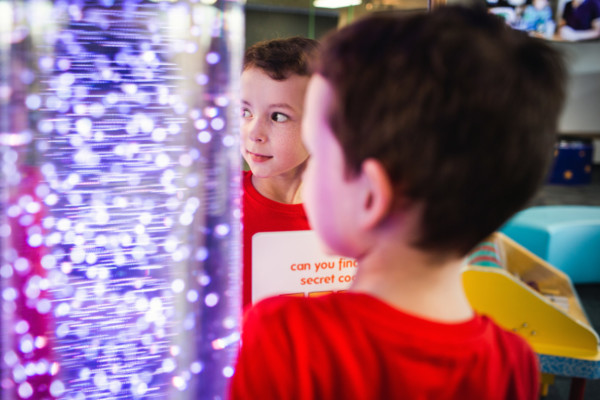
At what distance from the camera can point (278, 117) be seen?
834 mm

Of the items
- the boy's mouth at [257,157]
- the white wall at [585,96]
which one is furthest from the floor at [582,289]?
the white wall at [585,96]

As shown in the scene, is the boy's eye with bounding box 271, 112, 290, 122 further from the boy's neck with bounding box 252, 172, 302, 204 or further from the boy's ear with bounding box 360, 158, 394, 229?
the boy's ear with bounding box 360, 158, 394, 229

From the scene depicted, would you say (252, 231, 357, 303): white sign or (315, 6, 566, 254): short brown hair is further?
(252, 231, 357, 303): white sign

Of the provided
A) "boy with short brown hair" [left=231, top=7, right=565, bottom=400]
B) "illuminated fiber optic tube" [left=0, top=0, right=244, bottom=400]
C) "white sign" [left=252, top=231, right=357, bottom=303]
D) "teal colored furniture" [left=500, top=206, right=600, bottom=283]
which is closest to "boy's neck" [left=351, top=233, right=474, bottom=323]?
"boy with short brown hair" [left=231, top=7, right=565, bottom=400]

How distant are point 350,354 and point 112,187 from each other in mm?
339

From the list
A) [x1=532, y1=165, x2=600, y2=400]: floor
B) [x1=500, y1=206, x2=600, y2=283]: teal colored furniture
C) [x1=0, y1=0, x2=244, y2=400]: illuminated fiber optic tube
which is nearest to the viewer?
[x1=0, y1=0, x2=244, y2=400]: illuminated fiber optic tube

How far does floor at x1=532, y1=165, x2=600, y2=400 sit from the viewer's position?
6.93 feet

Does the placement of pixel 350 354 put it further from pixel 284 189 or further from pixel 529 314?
pixel 529 314

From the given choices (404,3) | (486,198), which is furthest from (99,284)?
(404,3)

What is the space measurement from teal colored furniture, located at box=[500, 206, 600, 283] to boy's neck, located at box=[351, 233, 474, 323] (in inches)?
99.6

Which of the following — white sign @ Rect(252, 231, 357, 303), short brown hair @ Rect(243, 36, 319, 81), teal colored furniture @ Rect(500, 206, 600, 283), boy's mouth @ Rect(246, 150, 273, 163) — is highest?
short brown hair @ Rect(243, 36, 319, 81)

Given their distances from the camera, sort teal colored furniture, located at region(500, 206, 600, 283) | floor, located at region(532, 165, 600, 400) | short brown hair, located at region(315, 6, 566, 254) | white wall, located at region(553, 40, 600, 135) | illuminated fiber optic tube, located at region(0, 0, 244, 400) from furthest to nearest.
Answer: white wall, located at region(553, 40, 600, 135)
teal colored furniture, located at region(500, 206, 600, 283)
floor, located at region(532, 165, 600, 400)
illuminated fiber optic tube, located at region(0, 0, 244, 400)
short brown hair, located at region(315, 6, 566, 254)

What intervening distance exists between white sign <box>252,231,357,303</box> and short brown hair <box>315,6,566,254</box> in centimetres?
43

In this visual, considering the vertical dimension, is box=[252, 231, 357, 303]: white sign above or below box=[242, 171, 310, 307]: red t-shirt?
below
